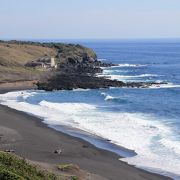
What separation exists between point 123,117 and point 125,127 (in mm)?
5537

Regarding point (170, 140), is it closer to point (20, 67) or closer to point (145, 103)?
point (145, 103)

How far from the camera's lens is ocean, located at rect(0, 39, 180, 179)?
3597 centimetres

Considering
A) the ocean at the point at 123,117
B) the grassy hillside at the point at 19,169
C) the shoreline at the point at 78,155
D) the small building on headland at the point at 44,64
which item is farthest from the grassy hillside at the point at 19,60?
the grassy hillside at the point at 19,169

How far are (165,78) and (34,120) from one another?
54.2 m

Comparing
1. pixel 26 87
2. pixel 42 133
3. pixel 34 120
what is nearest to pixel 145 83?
pixel 26 87

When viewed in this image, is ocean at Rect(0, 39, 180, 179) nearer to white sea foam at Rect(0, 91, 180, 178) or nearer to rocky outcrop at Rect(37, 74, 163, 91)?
white sea foam at Rect(0, 91, 180, 178)

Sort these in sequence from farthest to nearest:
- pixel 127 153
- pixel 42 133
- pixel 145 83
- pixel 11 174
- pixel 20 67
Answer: pixel 20 67, pixel 145 83, pixel 42 133, pixel 127 153, pixel 11 174

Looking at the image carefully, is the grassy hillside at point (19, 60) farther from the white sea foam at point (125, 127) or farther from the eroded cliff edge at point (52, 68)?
the white sea foam at point (125, 127)

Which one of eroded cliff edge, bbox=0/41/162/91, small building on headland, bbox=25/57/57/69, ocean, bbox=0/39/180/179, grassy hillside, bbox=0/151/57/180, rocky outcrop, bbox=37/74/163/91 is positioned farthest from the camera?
small building on headland, bbox=25/57/57/69

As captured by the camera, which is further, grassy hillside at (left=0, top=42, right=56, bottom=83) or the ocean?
grassy hillside at (left=0, top=42, right=56, bottom=83)

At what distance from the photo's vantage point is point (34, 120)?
50.0 m

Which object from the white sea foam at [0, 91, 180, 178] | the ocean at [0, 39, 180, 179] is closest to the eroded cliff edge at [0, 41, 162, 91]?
the ocean at [0, 39, 180, 179]

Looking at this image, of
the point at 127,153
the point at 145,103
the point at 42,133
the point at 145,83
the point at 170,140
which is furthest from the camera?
the point at 145,83

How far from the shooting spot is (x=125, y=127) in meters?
45.5
